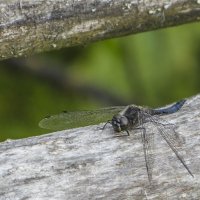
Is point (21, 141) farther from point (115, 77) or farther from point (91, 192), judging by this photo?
point (115, 77)

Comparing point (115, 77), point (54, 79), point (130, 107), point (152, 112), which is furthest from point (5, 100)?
point (152, 112)

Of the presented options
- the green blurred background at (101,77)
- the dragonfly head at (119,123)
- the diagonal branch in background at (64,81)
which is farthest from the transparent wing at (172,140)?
the diagonal branch in background at (64,81)

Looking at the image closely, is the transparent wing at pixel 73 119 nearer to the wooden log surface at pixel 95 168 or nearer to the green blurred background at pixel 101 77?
the wooden log surface at pixel 95 168

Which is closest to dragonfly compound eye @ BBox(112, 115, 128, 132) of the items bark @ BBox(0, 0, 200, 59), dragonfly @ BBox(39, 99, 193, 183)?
dragonfly @ BBox(39, 99, 193, 183)

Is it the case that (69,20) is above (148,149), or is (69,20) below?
above

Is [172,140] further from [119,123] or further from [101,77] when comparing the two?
[101,77]

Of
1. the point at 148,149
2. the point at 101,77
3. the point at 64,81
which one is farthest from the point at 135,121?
the point at 64,81

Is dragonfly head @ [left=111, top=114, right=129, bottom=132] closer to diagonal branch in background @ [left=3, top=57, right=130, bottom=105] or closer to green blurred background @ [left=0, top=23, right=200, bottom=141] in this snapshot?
green blurred background @ [left=0, top=23, right=200, bottom=141]
